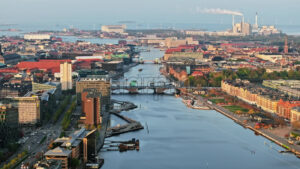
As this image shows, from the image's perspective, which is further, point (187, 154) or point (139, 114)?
point (139, 114)

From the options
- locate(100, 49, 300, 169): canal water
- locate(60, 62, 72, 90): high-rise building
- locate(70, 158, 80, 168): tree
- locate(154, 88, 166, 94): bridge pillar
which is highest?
locate(60, 62, 72, 90): high-rise building

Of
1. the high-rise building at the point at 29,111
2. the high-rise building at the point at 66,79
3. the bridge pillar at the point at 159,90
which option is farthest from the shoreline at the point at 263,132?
the high-rise building at the point at 29,111

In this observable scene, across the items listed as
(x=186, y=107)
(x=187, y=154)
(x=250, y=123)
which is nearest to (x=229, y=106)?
(x=186, y=107)

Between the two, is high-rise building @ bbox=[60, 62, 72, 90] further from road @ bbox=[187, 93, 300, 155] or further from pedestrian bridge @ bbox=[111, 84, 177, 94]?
road @ bbox=[187, 93, 300, 155]

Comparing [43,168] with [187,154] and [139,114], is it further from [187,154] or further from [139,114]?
[139,114]

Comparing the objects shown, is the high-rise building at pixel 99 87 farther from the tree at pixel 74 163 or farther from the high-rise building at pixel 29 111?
the tree at pixel 74 163

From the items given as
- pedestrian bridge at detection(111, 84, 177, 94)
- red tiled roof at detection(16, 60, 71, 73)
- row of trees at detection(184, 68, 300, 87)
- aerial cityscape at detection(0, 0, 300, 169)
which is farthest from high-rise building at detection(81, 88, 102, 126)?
red tiled roof at detection(16, 60, 71, 73)
